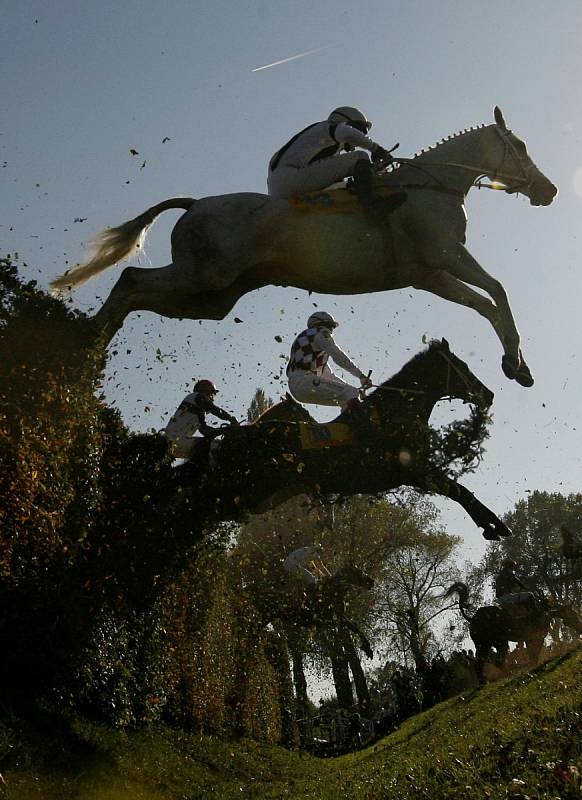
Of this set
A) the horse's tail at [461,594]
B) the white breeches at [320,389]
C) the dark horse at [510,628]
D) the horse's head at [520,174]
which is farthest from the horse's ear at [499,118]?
the horse's tail at [461,594]

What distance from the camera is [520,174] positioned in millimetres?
11312

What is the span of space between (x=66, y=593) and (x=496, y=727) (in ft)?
15.3

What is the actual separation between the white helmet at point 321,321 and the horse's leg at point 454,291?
Result: 1.26 m

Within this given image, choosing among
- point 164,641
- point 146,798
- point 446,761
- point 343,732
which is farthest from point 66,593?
point 343,732

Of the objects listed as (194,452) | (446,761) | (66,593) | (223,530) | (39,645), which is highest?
(194,452)

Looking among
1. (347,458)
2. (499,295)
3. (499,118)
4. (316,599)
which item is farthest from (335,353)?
(316,599)

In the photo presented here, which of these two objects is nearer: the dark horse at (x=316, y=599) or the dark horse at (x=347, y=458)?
the dark horse at (x=347, y=458)

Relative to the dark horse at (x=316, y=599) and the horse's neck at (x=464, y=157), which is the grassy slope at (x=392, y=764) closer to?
the dark horse at (x=316, y=599)

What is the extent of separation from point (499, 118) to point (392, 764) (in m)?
8.89

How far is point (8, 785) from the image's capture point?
5.93 metres

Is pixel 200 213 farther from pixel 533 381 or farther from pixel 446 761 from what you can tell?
pixel 446 761

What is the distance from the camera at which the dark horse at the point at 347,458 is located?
10.3 metres

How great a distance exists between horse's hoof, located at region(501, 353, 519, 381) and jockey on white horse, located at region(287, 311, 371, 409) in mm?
1740

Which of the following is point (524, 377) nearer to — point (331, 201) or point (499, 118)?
point (331, 201)
